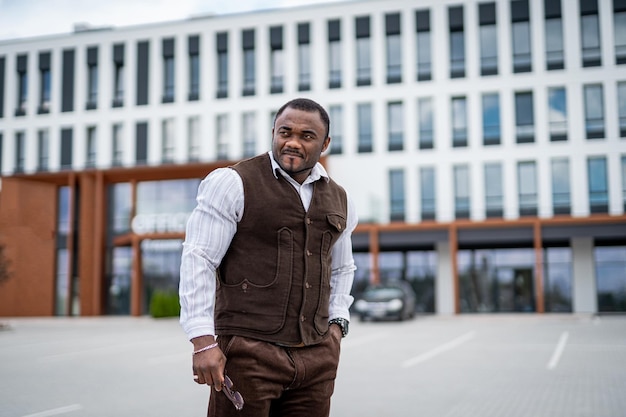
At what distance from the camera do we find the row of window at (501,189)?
36.1m

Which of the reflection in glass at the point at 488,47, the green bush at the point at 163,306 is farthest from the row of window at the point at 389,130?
the green bush at the point at 163,306

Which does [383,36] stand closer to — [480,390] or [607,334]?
[607,334]

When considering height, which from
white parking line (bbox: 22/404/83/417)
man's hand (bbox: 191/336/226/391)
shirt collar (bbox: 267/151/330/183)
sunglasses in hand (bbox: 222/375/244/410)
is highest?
shirt collar (bbox: 267/151/330/183)

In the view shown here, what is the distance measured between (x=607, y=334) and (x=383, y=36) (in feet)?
71.0

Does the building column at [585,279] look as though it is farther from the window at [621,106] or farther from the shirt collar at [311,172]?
the shirt collar at [311,172]

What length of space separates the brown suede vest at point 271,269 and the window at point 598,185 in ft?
116

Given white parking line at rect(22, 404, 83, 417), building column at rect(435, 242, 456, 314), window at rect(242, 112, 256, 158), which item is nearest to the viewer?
white parking line at rect(22, 404, 83, 417)

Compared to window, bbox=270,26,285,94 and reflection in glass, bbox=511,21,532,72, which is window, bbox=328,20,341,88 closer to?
window, bbox=270,26,285,94

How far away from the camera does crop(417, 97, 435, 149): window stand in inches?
1510

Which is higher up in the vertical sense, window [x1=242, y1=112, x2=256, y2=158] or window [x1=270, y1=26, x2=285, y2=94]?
window [x1=270, y1=26, x2=285, y2=94]

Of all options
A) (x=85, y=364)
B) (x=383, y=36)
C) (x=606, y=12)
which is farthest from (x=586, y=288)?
(x=85, y=364)

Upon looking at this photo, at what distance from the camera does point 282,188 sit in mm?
3025

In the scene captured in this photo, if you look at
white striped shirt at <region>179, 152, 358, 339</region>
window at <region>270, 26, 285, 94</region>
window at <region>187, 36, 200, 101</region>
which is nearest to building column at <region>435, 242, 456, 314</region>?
window at <region>270, 26, 285, 94</region>

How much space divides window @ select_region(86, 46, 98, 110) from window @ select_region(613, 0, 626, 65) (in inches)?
1039
